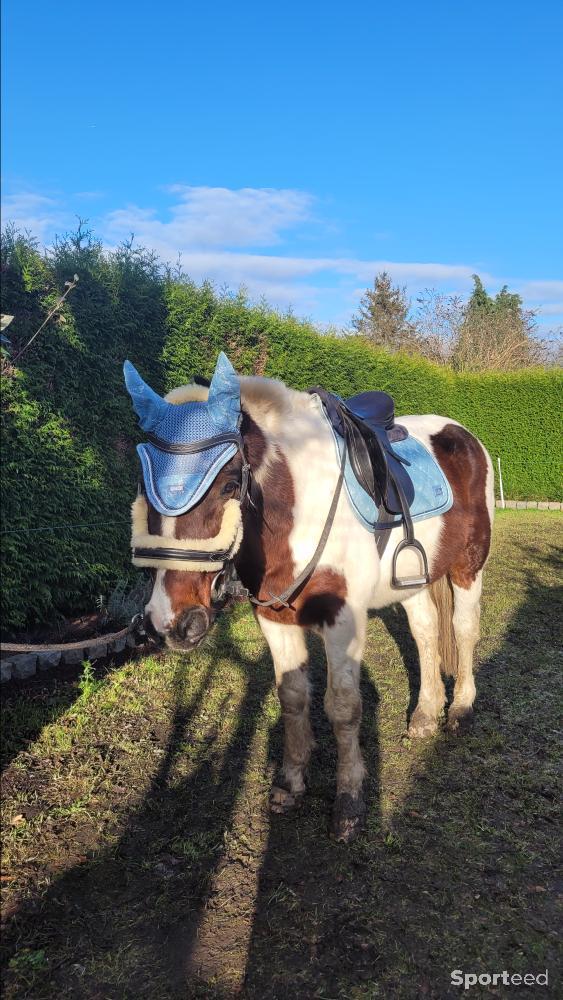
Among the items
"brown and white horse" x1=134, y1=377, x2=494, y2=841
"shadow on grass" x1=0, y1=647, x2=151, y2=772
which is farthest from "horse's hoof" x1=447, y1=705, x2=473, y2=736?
"shadow on grass" x1=0, y1=647, x2=151, y2=772

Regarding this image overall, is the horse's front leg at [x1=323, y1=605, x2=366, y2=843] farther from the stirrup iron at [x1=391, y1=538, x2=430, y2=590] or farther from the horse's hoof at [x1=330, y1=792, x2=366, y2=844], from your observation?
the stirrup iron at [x1=391, y1=538, x2=430, y2=590]

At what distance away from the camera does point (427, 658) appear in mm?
3936

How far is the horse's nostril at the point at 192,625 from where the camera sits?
2.08 m

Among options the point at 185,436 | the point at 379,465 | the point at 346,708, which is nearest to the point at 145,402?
the point at 185,436

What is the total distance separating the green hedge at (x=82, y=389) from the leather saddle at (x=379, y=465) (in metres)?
3.15

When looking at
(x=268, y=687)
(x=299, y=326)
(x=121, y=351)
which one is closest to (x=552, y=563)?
(x=299, y=326)

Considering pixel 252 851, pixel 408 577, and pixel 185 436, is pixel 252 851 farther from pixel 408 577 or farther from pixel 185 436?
pixel 185 436

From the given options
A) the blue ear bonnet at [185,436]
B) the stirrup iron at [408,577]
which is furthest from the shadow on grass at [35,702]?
the stirrup iron at [408,577]

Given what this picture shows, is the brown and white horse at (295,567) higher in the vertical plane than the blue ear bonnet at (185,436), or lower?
lower

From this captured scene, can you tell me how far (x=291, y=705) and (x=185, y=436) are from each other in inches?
64.2

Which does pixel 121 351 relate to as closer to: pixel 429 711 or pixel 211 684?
pixel 211 684

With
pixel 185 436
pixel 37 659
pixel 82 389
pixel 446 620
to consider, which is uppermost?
pixel 82 389

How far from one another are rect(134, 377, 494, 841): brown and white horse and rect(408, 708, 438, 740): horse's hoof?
0.90 m

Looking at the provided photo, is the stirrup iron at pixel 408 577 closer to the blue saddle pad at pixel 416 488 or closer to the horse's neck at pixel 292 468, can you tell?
the blue saddle pad at pixel 416 488
